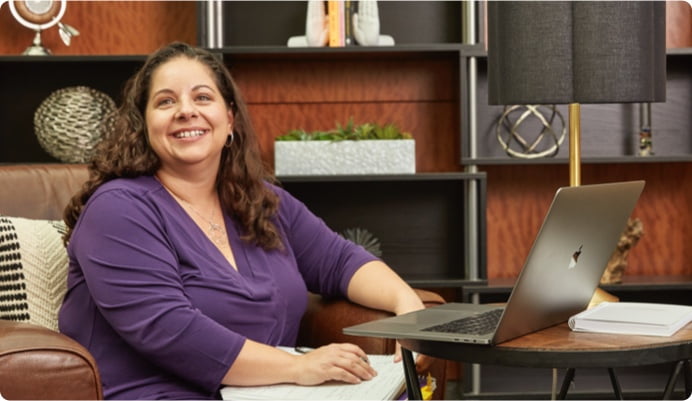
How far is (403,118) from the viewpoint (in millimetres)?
3510

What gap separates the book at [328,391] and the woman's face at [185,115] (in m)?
0.50

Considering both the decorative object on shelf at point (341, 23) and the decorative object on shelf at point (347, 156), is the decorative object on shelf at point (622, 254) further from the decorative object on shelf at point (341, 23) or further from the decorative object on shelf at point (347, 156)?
the decorative object on shelf at point (341, 23)

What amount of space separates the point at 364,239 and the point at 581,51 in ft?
5.20

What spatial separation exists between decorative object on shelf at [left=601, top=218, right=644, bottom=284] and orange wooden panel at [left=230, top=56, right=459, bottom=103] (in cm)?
78

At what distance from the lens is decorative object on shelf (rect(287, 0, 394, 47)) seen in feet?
10.5

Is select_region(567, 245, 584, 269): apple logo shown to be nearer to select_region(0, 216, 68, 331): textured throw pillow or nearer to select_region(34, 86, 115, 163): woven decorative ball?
select_region(0, 216, 68, 331): textured throw pillow

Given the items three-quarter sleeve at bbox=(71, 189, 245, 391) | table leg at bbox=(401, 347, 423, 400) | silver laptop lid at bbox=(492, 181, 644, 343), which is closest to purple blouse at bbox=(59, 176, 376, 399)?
three-quarter sleeve at bbox=(71, 189, 245, 391)

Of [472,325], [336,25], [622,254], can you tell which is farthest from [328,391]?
[622,254]

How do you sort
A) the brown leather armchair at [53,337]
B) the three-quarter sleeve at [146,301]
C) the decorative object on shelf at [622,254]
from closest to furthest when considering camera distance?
the brown leather armchair at [53,337], the three-quarter sleeve at [146,301], the decorative object on shelf at [622,254]

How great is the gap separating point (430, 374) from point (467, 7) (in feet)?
5.16

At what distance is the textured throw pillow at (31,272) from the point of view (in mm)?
1937

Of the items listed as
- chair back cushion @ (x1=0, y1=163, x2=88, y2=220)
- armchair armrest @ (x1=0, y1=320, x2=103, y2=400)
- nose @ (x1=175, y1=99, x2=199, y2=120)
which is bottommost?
armchair armrest @ (x1=0, y1=320, x2=103, y2=400)

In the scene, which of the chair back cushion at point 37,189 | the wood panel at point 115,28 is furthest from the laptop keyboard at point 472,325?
the wood panel at point 115,28

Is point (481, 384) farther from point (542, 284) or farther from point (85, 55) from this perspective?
point (542, 284)
